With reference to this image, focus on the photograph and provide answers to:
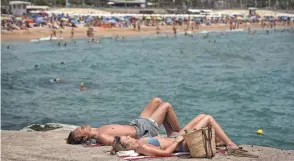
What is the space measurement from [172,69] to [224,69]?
2919mm

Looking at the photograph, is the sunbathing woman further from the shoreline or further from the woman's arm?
the shoreline

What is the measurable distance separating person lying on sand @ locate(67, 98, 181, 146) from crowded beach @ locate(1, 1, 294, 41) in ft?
129

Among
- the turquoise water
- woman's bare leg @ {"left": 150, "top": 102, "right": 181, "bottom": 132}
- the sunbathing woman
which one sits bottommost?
the turquoise water

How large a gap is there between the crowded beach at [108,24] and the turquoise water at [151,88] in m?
10.4

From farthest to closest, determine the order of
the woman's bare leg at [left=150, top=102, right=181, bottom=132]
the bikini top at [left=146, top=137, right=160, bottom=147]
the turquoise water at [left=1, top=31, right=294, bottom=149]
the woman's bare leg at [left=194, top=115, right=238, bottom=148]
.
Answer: the turquoise water at [left=1, top=31, right=294, bottom=149] < the woman's bare leg at [left=150, top=102, right=181, bottom=132] < the woman's bare leg at [left=194, top=115, right=238, bottom=148] < the bikini top at [left=146, top=137, right=160, bottom=147]

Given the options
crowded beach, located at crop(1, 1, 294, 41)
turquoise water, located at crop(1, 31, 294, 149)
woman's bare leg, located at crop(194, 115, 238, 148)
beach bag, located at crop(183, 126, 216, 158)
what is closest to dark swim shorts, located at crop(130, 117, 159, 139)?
woman's bare leg, located at crop(194, 115, 238, 148)

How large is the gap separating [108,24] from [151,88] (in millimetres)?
41889

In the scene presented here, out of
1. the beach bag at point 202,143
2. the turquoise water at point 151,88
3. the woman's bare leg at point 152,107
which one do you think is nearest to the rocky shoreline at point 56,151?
the beach bag at point 202,143

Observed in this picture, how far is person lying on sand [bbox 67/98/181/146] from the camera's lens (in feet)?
23.5

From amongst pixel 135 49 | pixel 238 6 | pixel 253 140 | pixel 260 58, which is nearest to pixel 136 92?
pixel 253 140

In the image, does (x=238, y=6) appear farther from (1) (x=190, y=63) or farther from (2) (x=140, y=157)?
(2) (x=140, y=157)

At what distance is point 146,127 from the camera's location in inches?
283

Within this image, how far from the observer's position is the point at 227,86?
20406 mm

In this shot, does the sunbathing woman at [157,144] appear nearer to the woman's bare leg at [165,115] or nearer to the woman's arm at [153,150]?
the woman's arm at [153,150]
